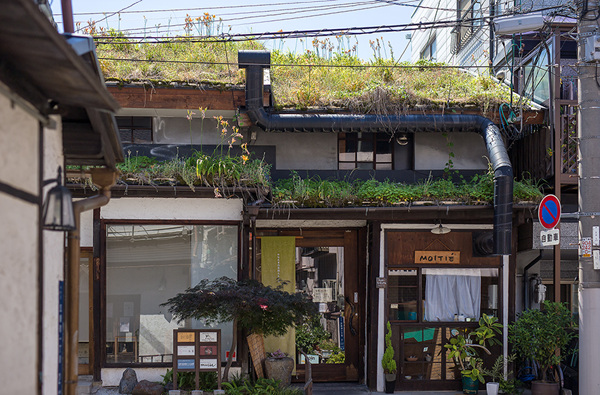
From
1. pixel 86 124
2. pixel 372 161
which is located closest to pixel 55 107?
pixel 86 124

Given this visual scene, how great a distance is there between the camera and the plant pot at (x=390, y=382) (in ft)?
42.0

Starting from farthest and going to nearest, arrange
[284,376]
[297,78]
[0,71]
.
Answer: [297,78]
[284,376]
[0,71]

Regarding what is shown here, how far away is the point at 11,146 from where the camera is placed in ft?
15.8

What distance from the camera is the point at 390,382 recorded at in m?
12.8

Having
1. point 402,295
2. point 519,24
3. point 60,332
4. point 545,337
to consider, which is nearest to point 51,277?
point 60,332

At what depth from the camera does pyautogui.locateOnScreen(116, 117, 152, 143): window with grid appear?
13.7 metres

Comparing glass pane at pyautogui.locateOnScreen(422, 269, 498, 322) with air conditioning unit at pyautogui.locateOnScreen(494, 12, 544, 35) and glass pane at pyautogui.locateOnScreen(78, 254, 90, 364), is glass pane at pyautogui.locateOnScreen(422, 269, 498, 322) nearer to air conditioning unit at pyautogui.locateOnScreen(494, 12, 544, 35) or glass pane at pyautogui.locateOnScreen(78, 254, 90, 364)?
air conditioning unit at pyautogui.locateOnScreen(494, 12, 544, 35)

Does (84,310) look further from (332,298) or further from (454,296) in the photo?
(454,296)

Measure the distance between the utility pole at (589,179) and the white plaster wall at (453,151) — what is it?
4.14 metres

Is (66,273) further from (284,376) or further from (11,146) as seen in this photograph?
(284,376)

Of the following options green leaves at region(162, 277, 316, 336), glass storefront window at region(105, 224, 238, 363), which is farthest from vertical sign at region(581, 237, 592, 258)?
glass storefront window at region(105, 224, 238, 363)

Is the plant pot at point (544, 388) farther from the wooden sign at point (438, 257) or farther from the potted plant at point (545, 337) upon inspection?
the wooden sign at point (438, 257)

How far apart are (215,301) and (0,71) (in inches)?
273

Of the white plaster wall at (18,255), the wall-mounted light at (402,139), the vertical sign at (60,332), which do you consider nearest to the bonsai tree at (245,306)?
the wall-mounted light at (402,139)
